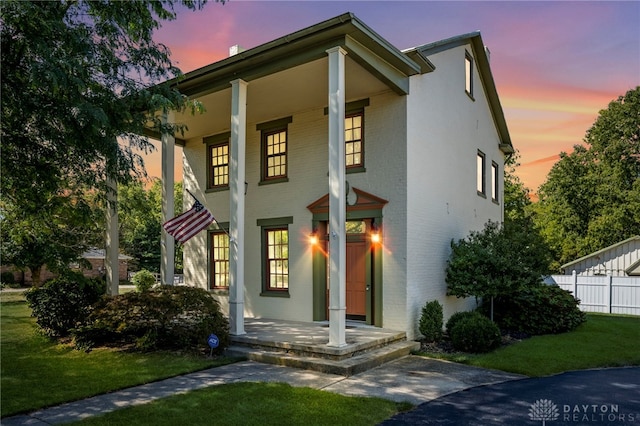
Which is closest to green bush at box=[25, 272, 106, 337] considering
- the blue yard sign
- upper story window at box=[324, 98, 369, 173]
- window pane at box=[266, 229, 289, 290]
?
the blue yard sign

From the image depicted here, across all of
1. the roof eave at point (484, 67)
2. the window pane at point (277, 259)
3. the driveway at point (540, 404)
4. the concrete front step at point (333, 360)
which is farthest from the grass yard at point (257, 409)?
the roof eave at point (484, 67)

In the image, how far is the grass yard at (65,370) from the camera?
6.28 meters

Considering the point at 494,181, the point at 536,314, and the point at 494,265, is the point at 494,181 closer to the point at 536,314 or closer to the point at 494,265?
the point at 536,314

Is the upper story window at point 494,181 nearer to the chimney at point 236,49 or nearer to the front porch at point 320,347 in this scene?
the front porch at point 320,347

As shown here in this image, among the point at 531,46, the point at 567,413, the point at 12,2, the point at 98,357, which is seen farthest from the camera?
the point at 531,46

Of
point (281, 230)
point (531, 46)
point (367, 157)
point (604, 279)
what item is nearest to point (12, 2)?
point (367, 157)

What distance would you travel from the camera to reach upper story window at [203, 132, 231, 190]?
14.0 m

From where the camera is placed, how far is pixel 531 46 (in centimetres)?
1211

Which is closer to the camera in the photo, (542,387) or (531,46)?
(542,387)

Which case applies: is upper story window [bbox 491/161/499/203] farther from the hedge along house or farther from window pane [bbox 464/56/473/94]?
window pane [bbox 464/56/473/94]

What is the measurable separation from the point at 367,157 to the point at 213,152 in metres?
5.75

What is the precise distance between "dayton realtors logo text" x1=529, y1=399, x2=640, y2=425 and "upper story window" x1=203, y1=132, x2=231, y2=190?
1038 centimetres

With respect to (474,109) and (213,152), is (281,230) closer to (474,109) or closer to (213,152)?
(213,152)

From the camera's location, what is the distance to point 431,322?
10102 millimetres
